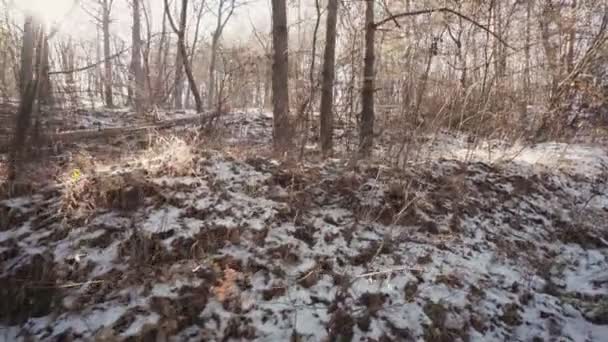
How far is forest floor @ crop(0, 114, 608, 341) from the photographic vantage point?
6.57 ft

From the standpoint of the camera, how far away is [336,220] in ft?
9.27

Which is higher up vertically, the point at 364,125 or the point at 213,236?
the point at 364,125

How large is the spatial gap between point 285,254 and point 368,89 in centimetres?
225

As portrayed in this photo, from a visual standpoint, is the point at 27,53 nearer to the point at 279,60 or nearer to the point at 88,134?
the point at 88,134

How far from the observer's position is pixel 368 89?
398cm

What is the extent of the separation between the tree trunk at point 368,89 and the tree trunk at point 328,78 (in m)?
0.39

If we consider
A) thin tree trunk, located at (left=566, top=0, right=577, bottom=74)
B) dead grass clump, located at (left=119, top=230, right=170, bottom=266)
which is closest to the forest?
dead grass clump, located at (left=119, top=230, right=170, bottom=266)

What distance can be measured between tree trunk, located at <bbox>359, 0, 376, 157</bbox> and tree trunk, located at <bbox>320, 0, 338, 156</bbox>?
39 centimetres

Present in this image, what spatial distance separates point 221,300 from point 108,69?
7383 millimetres

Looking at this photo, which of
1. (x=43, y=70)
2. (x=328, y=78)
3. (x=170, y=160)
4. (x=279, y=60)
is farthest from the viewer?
(x=279, y=60)

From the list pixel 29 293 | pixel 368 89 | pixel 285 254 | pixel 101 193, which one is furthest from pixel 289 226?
pixel 368 89

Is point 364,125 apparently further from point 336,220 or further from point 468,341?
point 468,341

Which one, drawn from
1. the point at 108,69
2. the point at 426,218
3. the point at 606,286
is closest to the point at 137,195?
the point at 426,218

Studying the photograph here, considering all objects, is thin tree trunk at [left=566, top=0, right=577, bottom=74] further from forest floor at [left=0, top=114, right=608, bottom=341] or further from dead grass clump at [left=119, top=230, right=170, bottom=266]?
dead grass clump at [left=119, top=230, right=170, bottom=266]
